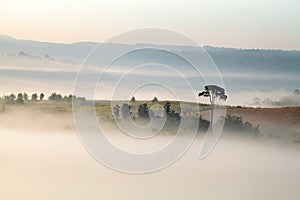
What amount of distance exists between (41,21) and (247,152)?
1.39 meters

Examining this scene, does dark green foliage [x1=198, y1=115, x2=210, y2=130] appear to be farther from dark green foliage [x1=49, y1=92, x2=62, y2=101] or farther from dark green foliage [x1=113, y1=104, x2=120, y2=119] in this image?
dark green foliage [x1=49, y1=92, x2=62, y2=101]

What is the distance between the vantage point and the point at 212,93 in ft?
8.16

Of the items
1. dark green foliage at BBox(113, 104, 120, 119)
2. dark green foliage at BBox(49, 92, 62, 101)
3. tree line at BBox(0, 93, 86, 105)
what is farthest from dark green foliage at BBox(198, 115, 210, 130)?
dark green foliage at BBox(49, 92, 62, 101)

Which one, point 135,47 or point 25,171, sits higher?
point 135,47

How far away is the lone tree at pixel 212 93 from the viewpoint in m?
2.47

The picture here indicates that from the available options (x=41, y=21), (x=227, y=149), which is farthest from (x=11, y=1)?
(x=227, y=149)

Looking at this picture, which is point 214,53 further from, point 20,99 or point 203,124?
point 20,99

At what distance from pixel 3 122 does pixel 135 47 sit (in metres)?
0.87

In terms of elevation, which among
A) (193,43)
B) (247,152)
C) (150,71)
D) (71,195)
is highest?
(193,43)

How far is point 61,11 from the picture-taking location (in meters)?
2.46

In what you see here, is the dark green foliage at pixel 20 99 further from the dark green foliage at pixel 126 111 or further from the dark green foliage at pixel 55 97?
the dark green foliage at pixel 126 111

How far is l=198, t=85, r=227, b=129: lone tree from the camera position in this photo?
247 centimetres

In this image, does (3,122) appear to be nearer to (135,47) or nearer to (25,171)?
(25,171)

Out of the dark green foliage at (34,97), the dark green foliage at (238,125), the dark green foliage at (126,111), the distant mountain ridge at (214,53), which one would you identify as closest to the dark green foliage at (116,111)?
the dark green foliage at (126,111)
